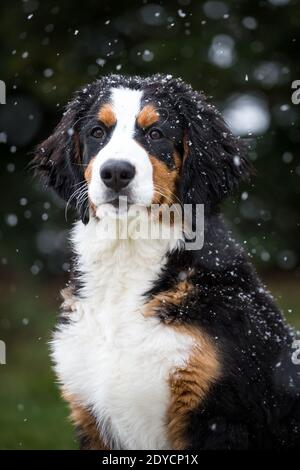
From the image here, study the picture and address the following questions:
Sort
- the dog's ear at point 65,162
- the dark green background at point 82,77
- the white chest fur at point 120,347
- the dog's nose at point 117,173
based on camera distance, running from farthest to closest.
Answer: the dark green background at point 82,77
the dog's ear at point 65,162
the white chest fur at point 120,347
the dog's nose at point 117,173

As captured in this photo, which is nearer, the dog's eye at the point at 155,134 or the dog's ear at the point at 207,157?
the dog's eye at the point at 155,134

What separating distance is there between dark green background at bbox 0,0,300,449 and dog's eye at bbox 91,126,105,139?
198 inches

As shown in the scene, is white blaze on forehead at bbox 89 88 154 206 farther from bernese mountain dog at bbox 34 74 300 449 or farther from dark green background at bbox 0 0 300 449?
dark green background at bbox 0 0 300 449

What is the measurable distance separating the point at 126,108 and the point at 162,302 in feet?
3.19

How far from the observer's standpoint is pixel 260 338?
171 inches

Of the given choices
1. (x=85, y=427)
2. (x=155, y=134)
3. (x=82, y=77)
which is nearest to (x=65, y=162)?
(x=155, y=134)

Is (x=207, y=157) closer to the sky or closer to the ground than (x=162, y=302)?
closer to the sky

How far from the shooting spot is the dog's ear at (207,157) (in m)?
4.54

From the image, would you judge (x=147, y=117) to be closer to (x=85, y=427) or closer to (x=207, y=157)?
(x=207, y=157)

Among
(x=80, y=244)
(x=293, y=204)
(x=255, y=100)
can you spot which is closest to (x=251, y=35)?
(x=255, y=100)

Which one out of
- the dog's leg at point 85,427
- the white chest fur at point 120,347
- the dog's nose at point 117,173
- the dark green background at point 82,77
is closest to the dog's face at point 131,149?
the dog's nose at point 117,173

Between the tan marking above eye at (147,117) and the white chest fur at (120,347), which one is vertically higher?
the tan marking above eye at (147,117)

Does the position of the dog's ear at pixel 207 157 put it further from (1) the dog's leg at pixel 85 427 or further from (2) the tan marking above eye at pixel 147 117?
(1) the dog's leg at pixel 85 427

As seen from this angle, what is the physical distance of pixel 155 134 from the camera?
4.42 m
